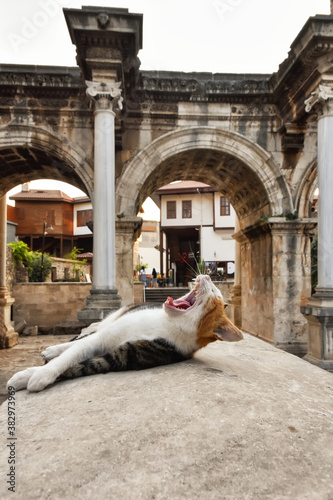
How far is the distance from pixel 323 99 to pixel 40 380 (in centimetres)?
668


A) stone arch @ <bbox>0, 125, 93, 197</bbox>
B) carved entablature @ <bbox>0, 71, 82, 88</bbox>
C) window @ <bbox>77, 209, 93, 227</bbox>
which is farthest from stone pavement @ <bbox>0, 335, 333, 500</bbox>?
window @ <bbox>77, 209, 93, 227</bbox>

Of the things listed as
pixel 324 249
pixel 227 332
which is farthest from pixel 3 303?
pixel 227 332

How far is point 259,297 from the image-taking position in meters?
9.38

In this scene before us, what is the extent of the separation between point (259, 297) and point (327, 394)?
24.7ft

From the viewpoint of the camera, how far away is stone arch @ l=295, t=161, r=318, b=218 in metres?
8.31

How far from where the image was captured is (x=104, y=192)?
6.77 metres

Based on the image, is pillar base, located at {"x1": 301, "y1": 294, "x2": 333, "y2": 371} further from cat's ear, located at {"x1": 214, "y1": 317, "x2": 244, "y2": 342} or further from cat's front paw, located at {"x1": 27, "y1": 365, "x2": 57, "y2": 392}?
cat's front paw, located at {"x1": 27, "y1": 365, "x2": 57, "y2": 392}

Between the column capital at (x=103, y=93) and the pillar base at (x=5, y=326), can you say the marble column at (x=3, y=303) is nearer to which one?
the pillar base at (x=5, y=326)

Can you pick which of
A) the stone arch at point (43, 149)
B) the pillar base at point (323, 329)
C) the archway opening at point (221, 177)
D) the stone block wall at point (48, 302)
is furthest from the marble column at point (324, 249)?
the stone block wall at point (48, 302)

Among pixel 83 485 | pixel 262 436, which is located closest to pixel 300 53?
pixel 262 436

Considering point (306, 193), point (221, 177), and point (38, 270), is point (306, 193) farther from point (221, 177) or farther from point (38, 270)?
point (38, 270)

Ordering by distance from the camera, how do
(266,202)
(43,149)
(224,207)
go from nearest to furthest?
(43,149)
(266,202)
(224,207)

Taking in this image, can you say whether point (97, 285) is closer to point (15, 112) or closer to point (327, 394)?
point (15, 112)

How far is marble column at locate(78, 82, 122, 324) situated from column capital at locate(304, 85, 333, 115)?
359cm
